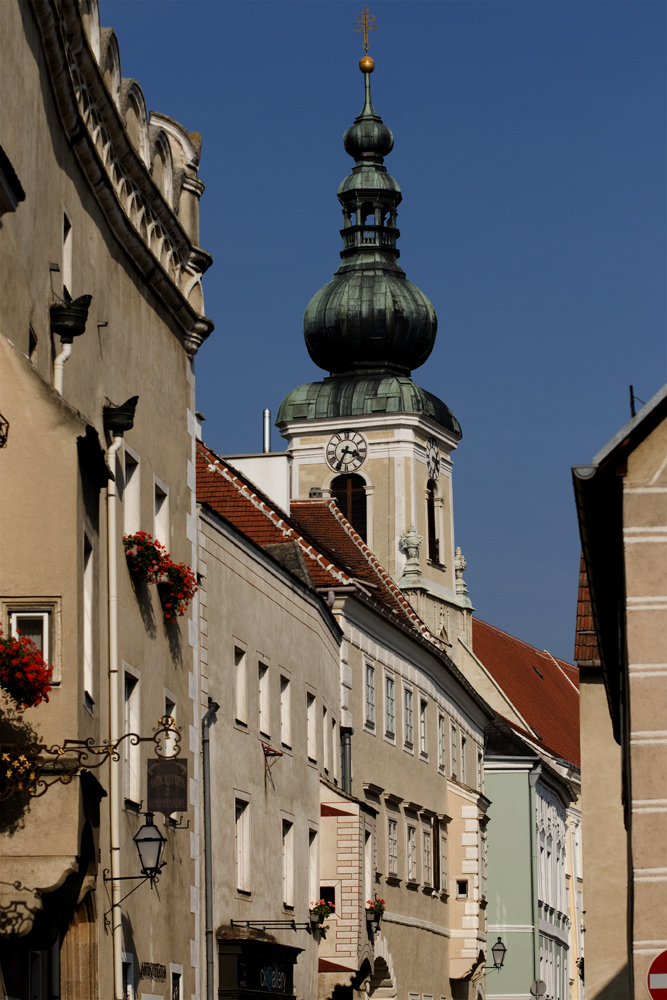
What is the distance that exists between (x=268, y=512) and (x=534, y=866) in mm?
25842

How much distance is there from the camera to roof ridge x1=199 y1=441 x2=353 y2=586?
3712 cm

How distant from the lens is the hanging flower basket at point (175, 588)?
2178 centimetres

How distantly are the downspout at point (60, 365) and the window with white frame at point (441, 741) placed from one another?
2889 cm

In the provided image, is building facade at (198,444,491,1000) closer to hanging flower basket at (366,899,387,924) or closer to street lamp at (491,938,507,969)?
hanging flower basket at (366,899,387,924)

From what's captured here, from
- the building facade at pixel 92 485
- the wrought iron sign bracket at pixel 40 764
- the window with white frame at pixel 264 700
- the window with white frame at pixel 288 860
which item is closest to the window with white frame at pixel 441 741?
the window with white frame at pixel 288 860

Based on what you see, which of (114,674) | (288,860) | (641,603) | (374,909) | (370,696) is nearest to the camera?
(641,603)

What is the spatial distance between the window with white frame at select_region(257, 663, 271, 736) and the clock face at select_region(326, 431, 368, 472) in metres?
56.6

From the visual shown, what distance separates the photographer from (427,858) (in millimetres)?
43750

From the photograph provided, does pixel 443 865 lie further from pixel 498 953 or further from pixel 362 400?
pixel 362 400

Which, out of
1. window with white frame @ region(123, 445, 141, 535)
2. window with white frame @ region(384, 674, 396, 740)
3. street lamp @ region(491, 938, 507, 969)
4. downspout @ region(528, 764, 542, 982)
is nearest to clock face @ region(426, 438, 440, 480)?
downspout @ region(528, 764, 542, 982)

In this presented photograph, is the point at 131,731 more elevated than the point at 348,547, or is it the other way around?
the point at 348,547

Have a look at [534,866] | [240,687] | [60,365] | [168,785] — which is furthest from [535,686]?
[60,365]

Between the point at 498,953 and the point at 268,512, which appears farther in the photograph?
the point at 498,953

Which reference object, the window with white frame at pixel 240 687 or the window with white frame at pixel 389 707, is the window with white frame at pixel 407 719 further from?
the window with white frame at pixel 240 687
